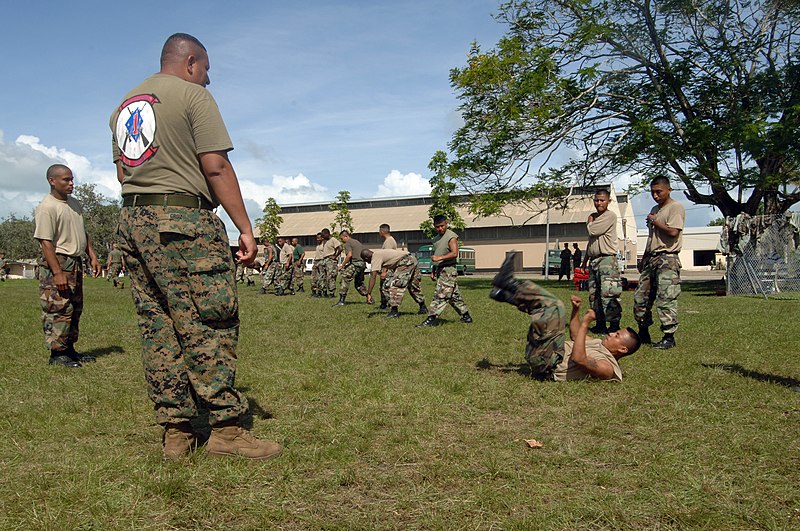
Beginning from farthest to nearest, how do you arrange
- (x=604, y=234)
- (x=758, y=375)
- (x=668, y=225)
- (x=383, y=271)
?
(x=383, y=271)
(x=604, y=234)
(x=668, y=225)
(x=758, y=375)

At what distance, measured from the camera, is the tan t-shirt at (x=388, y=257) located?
460 inches

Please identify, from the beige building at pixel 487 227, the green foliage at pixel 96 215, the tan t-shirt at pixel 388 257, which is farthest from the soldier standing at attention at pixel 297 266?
the green foliage at pixel 96 215

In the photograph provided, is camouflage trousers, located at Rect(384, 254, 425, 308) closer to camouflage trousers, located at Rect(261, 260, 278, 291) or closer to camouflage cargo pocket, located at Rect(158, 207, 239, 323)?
camouflage cargo pocket, located at Rect(158, 207, 239, 323)

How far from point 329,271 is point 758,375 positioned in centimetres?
1314

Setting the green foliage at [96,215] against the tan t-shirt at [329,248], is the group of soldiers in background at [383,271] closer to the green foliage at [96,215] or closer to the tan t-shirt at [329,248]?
the tan t-shirt at [329,248]

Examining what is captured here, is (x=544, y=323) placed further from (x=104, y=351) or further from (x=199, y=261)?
(x=104, y=351)

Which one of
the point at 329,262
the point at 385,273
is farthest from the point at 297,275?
the point at 385,273

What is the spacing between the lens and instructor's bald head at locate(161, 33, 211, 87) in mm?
3623

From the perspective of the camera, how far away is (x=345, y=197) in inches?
2474

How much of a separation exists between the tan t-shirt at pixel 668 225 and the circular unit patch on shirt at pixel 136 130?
6110 millimetres

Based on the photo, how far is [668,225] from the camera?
25.1 ft

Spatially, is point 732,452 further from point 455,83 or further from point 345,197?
point 345,197

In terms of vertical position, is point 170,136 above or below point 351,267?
above

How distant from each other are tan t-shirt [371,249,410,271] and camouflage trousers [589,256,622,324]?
400 cm
